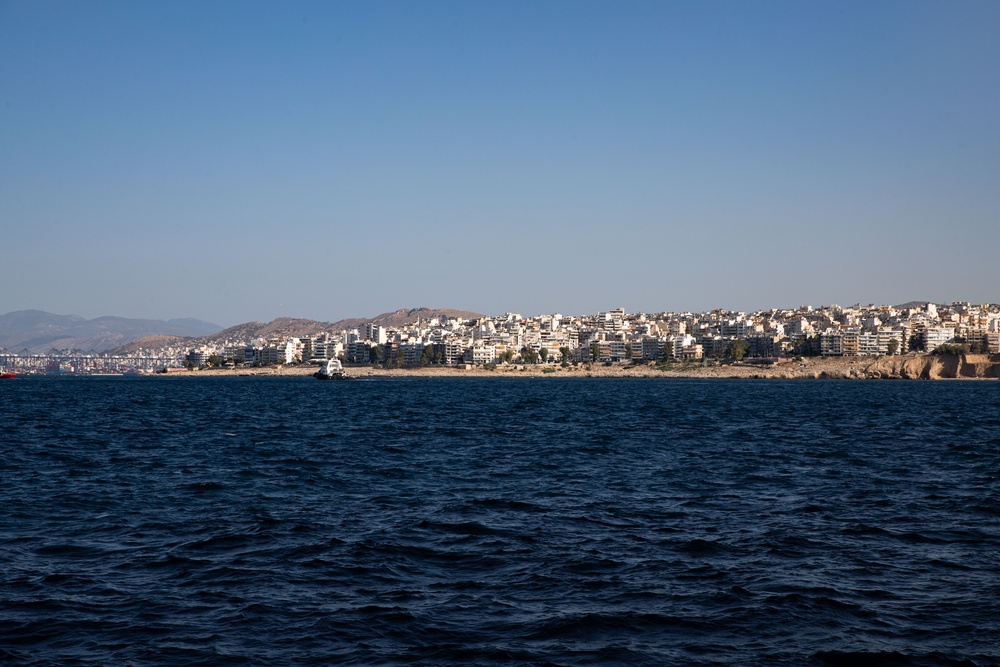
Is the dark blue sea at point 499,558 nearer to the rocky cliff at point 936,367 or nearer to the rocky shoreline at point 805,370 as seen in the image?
the rocky cliff at point 936,367

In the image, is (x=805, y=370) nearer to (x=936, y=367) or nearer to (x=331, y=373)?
(x=936, y=367)

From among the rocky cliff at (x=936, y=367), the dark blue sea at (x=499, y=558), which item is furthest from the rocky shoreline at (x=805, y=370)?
the dark blue sea at (x=499, y=558)

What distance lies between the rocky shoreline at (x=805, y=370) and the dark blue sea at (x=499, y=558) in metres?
130

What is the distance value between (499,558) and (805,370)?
510 ft

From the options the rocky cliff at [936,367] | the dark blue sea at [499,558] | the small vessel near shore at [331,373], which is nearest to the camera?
the dark blue sea at [499,558]

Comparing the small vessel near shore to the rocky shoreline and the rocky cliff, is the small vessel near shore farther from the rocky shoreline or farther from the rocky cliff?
the rocky cliff

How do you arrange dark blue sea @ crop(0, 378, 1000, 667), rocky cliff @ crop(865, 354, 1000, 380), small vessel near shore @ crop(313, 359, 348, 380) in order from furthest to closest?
small vessel near shore @ crop(313, 359, 348, 380) < rocky cliff @ crop(865, 354, 1000, 380) < dark blue sea @ crop(0, 378, 1000, 667)

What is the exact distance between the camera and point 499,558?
12602mm

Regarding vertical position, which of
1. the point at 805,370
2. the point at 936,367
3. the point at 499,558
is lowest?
the point at 499,558

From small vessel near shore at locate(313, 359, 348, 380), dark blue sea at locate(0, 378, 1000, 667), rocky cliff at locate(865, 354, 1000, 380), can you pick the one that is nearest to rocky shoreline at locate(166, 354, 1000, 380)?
rocky cliff at locate(865, 354, 1000, 380)

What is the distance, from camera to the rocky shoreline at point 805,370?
14275 centimetres

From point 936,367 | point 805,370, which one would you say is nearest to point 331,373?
point 805,370

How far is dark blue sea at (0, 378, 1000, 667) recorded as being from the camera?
29.8 ft

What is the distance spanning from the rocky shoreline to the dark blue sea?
130m
